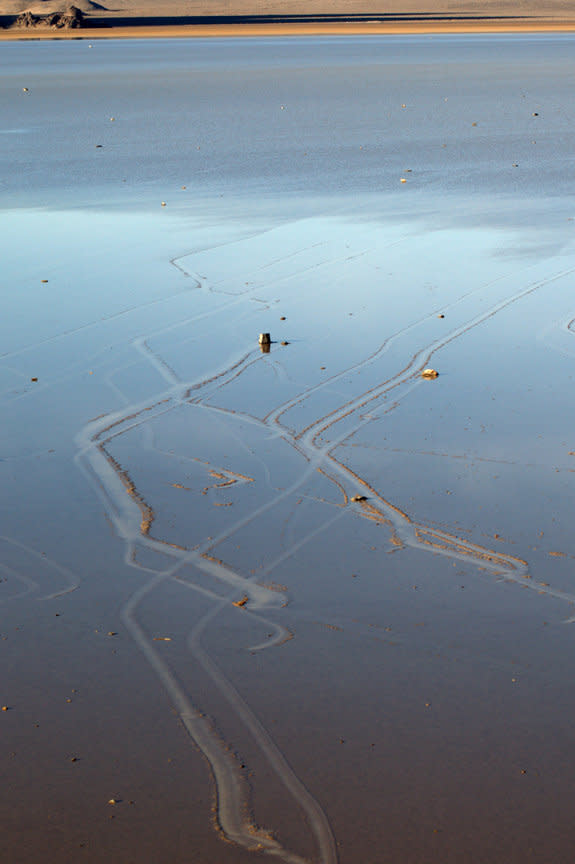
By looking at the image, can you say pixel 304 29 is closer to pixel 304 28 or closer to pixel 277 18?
pixel 304 28

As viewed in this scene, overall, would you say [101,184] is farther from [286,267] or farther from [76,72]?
[76,72]

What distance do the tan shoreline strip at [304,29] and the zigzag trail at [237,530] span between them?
88.0 meters

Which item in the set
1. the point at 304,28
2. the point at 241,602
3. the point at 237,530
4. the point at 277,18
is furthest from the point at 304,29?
the point at 241,602

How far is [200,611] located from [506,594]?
1551 millimetres

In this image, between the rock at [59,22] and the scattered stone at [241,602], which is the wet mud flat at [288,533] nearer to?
the scattered stone at [241,602]

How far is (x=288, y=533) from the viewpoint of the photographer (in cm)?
657

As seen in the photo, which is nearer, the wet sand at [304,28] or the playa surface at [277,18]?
the wet sand at [304,28]

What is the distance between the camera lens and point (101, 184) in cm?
1978

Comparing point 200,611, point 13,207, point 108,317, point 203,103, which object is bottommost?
point 200,611

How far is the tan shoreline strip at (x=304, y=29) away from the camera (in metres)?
94.5

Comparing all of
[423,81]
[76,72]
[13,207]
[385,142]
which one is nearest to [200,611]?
[13,207]

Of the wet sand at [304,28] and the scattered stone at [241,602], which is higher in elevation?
the wet sand at [304,28]

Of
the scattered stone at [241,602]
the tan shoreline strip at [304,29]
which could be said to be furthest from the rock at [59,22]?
the scattered stone at [241,602]

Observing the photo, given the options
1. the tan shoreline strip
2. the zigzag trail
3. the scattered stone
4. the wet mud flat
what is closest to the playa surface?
the tan shoreline strip
